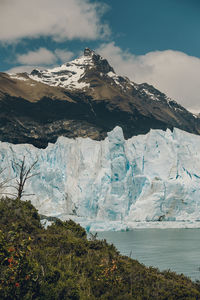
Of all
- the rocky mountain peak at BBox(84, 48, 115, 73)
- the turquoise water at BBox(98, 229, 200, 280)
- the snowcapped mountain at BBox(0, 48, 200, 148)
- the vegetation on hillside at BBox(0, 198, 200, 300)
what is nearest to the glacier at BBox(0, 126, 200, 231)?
the turquoise water at BBox(98, 229, 200, 280)

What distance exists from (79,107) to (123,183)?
59983 millimetres

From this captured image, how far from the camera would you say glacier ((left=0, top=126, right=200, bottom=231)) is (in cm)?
4144

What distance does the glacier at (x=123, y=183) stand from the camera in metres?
41.4

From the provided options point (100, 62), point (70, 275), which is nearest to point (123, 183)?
point (70, 275)

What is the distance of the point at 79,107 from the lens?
101 meters

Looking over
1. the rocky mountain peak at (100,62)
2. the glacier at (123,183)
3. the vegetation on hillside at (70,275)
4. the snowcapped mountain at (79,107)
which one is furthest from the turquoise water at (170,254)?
the rocky mountain peak at (100,62)

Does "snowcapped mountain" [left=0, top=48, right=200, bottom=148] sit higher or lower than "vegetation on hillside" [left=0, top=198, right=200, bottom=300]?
higher

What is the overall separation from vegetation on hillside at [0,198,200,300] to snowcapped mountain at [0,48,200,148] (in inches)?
2819

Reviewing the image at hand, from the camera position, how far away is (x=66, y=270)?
888cm

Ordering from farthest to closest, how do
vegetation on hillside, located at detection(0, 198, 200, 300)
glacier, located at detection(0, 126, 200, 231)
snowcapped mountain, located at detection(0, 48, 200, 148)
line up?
snowcapped mountain, located at detection(0, 48, 200, 148) → glacier, located at detection(0, 126, 200, 231) → vegetation on hillside, located at detection(0, 198, 200, 300)

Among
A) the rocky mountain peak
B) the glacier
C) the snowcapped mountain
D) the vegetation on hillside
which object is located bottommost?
the vegetation on hillside

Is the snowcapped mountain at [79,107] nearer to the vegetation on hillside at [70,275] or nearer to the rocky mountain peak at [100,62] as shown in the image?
the rocky mountain peak at [100,62]

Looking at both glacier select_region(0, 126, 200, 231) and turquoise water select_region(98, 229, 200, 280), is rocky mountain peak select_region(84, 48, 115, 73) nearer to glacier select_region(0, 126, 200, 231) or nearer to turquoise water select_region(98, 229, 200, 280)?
glacier select_region(0, 126, 200, 231)

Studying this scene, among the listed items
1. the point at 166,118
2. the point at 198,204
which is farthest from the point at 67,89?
the point at 198,204
